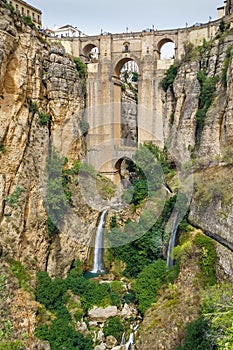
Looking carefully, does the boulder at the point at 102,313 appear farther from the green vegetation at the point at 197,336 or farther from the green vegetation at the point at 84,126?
the green vegetation at the point at 84,126

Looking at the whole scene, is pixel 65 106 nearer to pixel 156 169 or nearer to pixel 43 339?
pixel 156 169

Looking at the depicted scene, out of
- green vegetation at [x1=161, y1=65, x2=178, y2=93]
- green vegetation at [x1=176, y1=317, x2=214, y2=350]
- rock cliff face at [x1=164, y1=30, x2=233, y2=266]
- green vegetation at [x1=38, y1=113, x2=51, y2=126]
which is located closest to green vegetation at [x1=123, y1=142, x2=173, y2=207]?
rock cliff face at [x1=164, y1=30, x2=233, y2=266]

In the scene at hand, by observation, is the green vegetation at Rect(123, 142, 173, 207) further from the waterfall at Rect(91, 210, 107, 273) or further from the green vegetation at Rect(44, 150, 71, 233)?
the green vegetation at Rect(44, 150, 71, 233)

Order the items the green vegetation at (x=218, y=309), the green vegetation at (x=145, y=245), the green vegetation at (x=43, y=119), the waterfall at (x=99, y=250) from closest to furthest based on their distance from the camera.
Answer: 1. the green vegetation at (x=218, y=309)
2. the green vegetation at (x=145, y=245)
3. the green vegetation at (x=43, y=119)
4. the waterfall at (x=99, y=250)

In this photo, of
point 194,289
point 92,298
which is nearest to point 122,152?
point 92,298

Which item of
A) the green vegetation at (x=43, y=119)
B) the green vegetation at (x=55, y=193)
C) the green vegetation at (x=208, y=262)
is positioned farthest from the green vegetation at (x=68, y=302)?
the green vegetation at (x=43, y=119)
